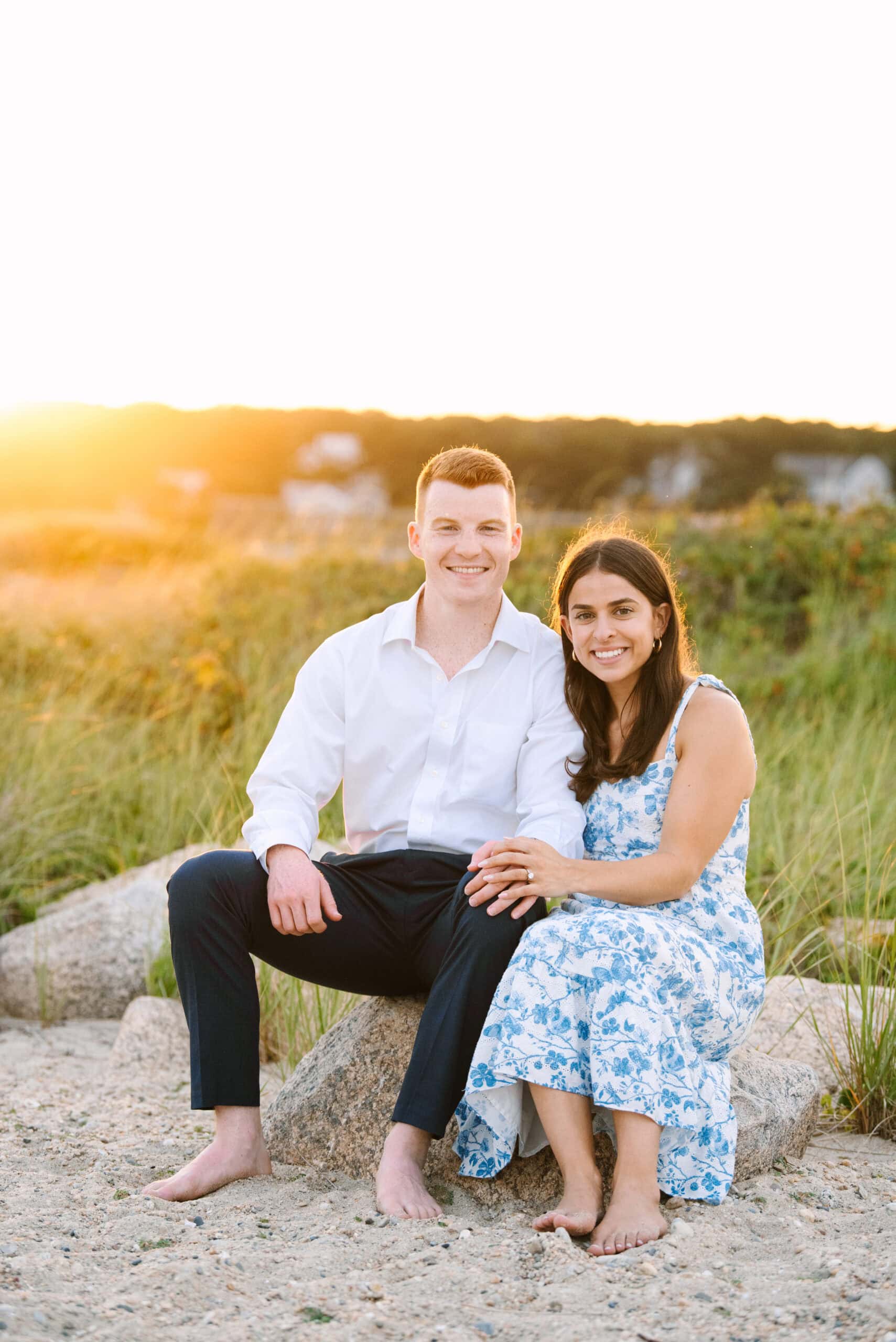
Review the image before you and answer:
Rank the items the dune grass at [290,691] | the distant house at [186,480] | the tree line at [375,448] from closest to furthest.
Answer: the dune grass at [290,691]
the tree line at [375,448]
the distant house at [186,480]

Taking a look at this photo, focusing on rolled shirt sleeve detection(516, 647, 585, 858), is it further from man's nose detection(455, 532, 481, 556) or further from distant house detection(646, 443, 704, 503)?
distant house detection(646, 443, 704, 503)

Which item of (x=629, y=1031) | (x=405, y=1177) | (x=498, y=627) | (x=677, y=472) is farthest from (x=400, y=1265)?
(x=677, y=472)

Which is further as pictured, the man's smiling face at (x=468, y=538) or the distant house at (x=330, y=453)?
the distant house at (x=330, y=453)

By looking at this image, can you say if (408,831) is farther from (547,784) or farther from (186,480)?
(186,480)

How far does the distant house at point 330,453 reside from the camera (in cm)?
2022

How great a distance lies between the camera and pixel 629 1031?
8.61 feet

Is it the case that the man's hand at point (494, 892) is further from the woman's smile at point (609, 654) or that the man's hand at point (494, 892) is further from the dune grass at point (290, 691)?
the dune grass at point (290, 691)

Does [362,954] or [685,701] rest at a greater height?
[685,701]

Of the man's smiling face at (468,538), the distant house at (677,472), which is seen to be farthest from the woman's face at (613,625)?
the distant house at (677,472)

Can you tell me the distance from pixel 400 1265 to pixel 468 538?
176cm

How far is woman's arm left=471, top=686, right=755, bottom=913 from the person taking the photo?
2.86m

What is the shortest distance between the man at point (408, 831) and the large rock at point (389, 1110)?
133mm

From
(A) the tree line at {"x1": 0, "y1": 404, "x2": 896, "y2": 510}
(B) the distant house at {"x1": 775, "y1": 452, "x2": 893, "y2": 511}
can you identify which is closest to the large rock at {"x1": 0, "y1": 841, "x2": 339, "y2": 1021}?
(A) the tree line at {"x1": 0, "y1": 404, "x2": 896, "y2": 510}

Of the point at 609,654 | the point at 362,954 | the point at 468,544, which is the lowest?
the point at 362,954
